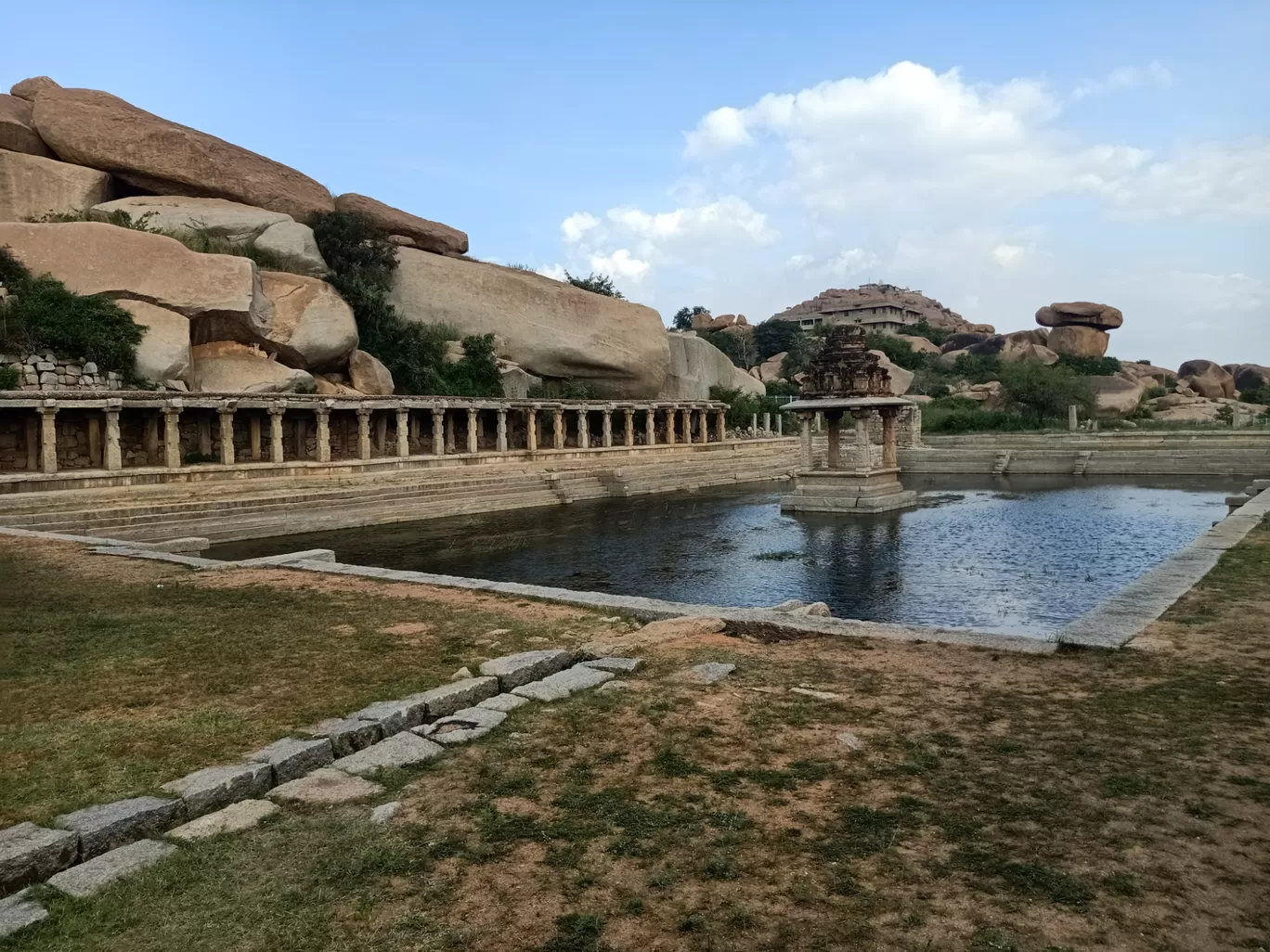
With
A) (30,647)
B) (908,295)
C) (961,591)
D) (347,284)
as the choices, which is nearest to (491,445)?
(347,284)

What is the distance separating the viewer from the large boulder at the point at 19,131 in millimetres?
34312

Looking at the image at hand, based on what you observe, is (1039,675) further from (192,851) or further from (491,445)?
(491,445)

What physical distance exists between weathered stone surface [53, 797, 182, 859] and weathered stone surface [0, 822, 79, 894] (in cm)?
6

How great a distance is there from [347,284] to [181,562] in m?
26.9

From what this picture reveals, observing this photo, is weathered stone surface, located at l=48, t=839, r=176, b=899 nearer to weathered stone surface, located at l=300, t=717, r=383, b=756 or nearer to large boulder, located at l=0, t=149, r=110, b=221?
weathered stone surface, located at l=300, t=717, r=383, b=756

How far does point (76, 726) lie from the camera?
5539 millimetres

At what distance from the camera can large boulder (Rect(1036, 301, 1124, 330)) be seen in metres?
78.5

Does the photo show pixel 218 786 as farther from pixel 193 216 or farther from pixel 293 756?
pixel 193 216

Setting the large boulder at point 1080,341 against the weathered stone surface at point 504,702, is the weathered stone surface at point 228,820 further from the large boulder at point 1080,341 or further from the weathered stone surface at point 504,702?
the large boulder at point 1080,341

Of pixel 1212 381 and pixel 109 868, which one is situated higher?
pixel 1212 381

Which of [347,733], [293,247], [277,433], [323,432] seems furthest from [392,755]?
[293,247]

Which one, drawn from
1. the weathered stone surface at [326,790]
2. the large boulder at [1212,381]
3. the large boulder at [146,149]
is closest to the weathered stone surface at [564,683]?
the weathered stone surface at [326,790]

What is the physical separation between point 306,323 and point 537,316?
13.6m

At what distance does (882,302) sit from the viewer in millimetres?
114750
